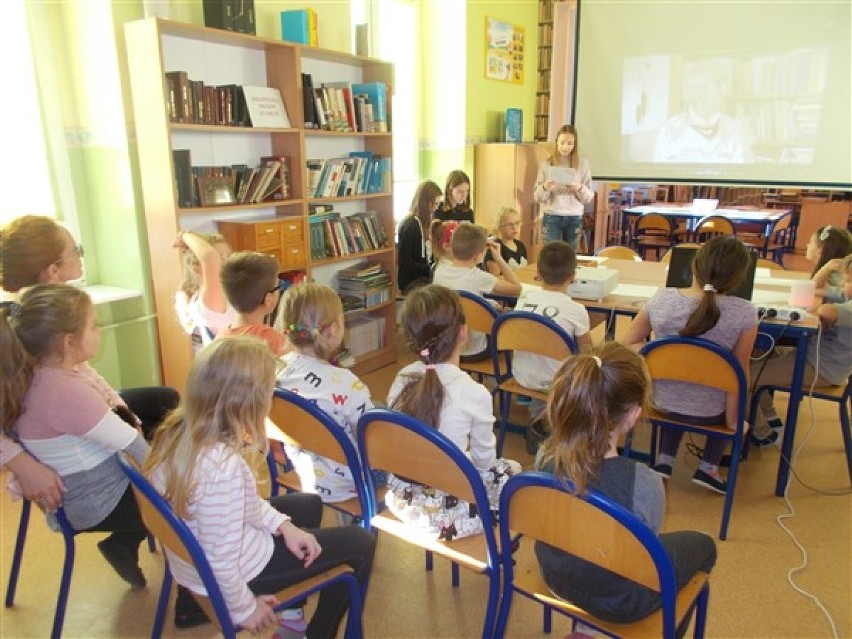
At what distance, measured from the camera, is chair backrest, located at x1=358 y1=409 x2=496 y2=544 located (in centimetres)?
139

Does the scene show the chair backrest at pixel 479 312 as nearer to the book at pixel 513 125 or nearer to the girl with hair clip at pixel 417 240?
the girl with hair clip at pixel 417 240

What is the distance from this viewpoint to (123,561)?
6.61 ft

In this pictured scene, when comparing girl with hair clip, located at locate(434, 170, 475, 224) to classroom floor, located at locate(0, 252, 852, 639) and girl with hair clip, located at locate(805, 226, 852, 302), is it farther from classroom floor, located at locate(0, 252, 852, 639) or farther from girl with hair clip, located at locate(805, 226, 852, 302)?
classroom floor, located at locate(0, 252, 852, 639)

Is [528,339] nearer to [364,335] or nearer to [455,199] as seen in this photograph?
[364,335]

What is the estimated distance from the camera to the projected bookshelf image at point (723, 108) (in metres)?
4.96

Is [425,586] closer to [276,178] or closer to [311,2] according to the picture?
[276,178]

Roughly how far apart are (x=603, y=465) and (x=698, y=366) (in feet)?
3.40

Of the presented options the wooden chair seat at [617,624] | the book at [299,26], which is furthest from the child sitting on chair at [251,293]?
the book at [299,26]

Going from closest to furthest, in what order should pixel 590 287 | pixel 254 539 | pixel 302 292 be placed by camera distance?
pixel 254 539, pixel 302 292, pixel 590 287

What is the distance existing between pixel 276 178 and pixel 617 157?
354 centimetres

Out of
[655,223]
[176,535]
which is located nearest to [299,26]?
[176,535]

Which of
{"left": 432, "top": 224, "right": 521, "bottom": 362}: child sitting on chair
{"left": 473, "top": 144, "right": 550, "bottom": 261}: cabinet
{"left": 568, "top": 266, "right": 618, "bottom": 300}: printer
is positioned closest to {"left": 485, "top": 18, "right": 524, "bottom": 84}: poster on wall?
{"left": 473, "top": 144, "right": 550, "bottom": 261}: cabinet

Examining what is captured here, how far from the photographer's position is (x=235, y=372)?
1314mm

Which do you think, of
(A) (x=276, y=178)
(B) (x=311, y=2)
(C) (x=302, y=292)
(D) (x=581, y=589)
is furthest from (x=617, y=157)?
(D) (x=581, y=589)
